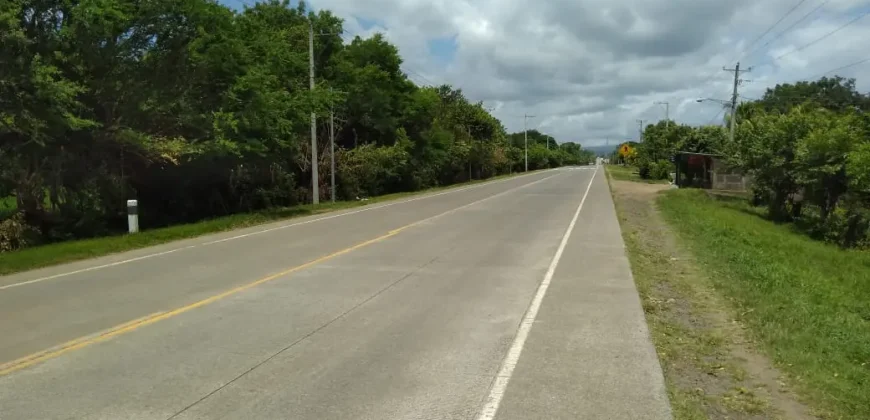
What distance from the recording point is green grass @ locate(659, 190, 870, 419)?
20.4ft

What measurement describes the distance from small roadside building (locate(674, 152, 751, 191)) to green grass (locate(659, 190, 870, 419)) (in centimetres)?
2925

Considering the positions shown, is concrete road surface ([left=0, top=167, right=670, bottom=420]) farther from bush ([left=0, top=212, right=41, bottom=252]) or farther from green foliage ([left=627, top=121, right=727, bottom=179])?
green foliage ([left=627, top=121, right=727, bottom=179])

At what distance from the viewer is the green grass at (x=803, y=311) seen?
6.20 meters

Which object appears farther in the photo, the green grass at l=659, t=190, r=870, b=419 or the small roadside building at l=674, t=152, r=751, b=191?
the small roadside building at l=674, t=152, r=751, b=191

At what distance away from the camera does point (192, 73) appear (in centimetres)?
2333

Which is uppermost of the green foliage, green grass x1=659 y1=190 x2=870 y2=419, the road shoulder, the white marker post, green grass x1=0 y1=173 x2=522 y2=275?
the green foliage

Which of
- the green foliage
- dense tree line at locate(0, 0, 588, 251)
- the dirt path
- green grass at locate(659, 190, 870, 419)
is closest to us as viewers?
the dirt path

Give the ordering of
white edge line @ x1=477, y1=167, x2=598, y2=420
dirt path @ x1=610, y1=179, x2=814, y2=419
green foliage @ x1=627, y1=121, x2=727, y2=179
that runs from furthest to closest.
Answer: green foliage @ x1=627, y1=121, x2=727, y2=179 → dirt path @ x1=610, y1=179, x2=814, y2=419 → white edge line @ x1=477, y1=167, x2=598, y2=420

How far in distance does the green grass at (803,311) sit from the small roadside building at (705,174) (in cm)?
2925

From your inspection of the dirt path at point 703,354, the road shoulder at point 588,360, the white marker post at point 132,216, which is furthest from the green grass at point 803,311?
the white marker post at point 132,216

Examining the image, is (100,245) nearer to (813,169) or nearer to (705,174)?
(813,169)

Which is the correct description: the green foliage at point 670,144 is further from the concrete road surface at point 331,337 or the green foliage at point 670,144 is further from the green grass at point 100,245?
the concrete road surface at point 331,337

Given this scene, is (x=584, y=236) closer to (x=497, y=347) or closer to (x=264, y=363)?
(x=497, y=347)

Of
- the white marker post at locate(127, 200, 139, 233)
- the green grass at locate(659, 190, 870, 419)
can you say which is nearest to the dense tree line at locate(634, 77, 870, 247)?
the green grass at locate(659, 190, 870, 419)
